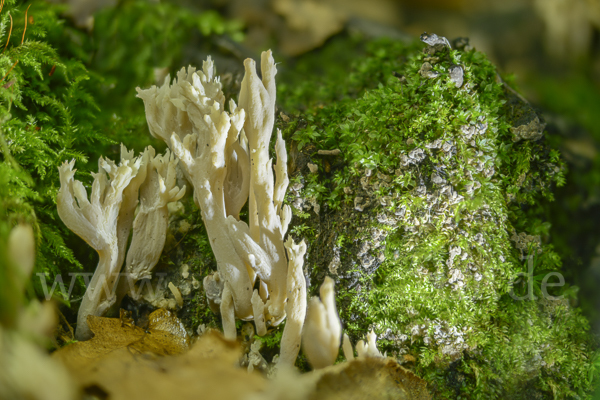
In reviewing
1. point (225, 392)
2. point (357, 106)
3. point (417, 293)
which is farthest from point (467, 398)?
point (357, 106)

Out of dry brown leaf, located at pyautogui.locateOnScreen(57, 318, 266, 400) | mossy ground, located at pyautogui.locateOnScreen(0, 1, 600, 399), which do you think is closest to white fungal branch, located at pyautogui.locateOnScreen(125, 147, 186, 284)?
mossy ground, located at pyautogui.locateOnScreen(0, 1, 600, 399)

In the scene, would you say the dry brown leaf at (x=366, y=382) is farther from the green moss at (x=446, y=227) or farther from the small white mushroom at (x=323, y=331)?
the green moss at (x=446, y=227)

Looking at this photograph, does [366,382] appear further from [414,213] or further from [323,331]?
[414,213]

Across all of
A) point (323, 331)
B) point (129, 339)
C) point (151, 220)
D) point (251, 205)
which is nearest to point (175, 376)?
point (323, 331)

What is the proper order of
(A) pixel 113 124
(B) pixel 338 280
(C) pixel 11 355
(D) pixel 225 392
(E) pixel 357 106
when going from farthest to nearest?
(A) pixel 113 124, (E) pixel 357 106, (B) pixel 338 280, (D) pixel 225 392, (C) pixel 11 355

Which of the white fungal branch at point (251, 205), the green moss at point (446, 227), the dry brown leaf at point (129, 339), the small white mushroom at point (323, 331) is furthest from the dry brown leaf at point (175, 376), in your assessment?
the green moss at point (446, 227)

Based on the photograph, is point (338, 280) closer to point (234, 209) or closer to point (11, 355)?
point (234, 209)
